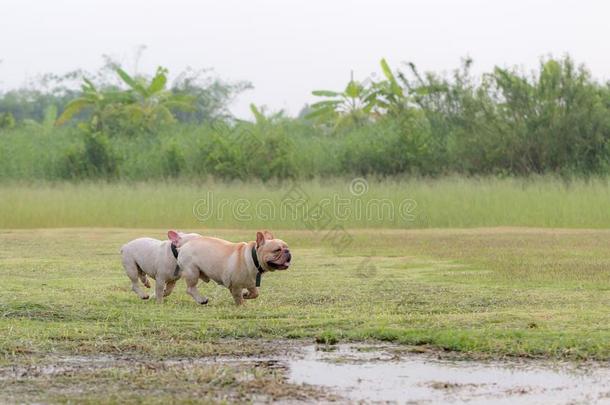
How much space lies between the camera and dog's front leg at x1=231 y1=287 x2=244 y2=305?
9312 millimetres

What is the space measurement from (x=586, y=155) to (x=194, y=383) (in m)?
25.0

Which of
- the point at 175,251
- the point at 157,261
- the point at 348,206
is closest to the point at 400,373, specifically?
the point at 175,251

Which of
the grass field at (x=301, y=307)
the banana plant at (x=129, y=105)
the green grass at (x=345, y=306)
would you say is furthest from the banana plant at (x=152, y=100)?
the green grass at (x=345, y=306)

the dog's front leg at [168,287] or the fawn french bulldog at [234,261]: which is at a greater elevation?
the fawn french bulldog at [234,261]

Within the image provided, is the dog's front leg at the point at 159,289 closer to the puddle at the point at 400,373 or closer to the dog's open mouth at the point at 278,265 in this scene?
the dog's open mouth at the point at 278,265

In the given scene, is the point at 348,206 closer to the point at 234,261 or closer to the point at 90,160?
the point at 90,160

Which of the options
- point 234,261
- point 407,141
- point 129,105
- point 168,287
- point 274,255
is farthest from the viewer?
point 129,105

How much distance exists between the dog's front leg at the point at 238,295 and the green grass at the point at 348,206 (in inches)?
534

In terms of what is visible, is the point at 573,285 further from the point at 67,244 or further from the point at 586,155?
the point at 586,155

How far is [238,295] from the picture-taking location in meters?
9.35

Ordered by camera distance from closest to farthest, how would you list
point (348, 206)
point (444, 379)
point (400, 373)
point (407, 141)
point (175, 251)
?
point (444, 379) → point (400, 373) → point (175, 251) → point (348, 206) → point (407, 141)

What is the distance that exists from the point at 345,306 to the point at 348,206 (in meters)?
14.8

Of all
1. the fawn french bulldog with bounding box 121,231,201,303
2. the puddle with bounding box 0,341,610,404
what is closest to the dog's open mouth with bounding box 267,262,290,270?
the fawn french bulldog with bounding box 121,231,201,303

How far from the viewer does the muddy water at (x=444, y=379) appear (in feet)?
18.7
